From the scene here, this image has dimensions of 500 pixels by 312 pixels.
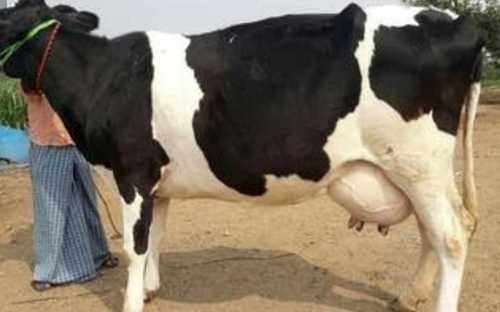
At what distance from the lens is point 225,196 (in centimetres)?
483

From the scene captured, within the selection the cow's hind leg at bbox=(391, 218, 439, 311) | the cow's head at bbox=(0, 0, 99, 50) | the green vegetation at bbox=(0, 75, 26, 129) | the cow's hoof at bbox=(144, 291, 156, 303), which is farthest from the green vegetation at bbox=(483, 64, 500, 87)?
the cow's head at bbox=(0, 0, 99, 50)

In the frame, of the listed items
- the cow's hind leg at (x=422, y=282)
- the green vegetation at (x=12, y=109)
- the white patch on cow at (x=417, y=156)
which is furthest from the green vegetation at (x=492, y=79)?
the white patch on cow at (x=417, y=156)

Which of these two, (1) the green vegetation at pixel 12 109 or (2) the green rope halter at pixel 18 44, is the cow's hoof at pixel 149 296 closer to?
(2) the green rope halter at pixel 18 44

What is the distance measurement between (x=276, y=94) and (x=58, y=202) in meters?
2.26

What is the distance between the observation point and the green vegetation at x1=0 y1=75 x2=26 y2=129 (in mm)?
13086

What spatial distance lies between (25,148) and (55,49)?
6598 mm

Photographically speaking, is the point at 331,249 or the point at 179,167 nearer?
the point at 179,167

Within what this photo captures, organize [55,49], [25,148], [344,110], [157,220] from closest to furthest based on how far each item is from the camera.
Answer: [344,110], [55,49], [157,220], [25,148]

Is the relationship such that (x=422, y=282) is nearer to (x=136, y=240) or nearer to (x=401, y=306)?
(x=401, y=306)

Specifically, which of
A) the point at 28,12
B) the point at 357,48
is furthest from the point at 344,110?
the point at 28,12

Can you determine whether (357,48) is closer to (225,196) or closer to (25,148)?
(225,196)

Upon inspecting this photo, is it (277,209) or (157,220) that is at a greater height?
(157,220)

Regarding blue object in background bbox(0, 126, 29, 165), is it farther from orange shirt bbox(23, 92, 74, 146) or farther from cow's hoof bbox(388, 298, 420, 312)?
cow's hoof bbox(388, 298, 420, 312)

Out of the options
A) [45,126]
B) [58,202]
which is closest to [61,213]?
[58,202]
